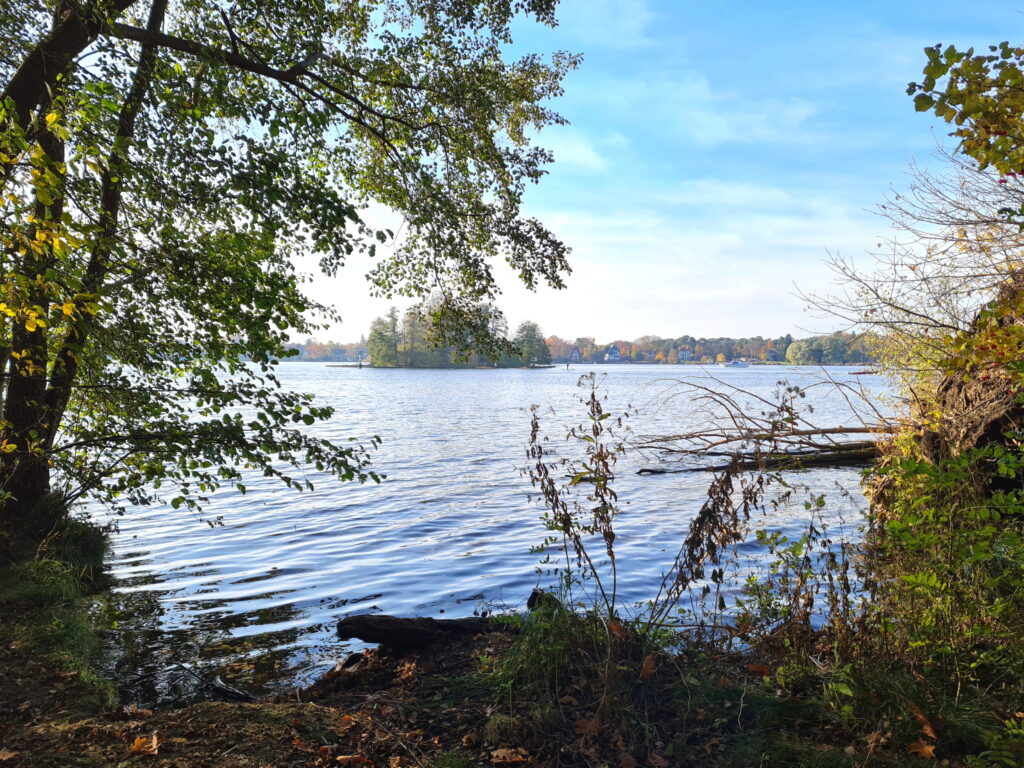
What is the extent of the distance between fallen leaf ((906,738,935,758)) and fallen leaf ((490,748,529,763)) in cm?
230

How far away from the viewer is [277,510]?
1530 centimetres

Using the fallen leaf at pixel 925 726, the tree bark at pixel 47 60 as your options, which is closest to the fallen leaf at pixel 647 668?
the fallen leaf at pixel 925 726

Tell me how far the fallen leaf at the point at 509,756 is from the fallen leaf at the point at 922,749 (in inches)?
90.6

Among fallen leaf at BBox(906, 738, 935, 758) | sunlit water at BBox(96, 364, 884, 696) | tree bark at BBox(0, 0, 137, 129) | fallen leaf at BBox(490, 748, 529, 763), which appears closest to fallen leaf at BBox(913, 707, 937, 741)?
fallen leaf at BBox(906, 738, 935, 758)

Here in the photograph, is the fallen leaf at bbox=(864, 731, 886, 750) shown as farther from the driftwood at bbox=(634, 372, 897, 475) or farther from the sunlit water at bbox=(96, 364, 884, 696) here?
the sunlit water at bbox=(96, 364, 884, 696)

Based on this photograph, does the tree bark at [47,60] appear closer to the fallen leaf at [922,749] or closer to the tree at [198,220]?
the tree at [198,220]

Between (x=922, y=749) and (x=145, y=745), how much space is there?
492 cm

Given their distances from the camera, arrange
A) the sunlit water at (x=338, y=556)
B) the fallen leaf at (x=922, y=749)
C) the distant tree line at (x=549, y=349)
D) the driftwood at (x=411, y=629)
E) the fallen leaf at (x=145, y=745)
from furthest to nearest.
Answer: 1. the distant tree line at (x=549, y=349)
2. the sunlit water at (x=338, y=556)
3. the driftwood at (x=411, y=629)
4. the fallen leaf at (x=145, y=745)
5. the fallen leaf at (x=922, y=749)

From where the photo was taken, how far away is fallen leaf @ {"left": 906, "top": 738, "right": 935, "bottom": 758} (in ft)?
12.3

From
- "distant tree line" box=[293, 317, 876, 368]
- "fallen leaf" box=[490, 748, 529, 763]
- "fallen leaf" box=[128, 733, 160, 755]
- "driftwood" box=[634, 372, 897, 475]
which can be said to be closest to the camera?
"fallen leaf" box=[490, 748, 529, 763]

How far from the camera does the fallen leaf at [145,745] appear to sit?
4262 millimetres

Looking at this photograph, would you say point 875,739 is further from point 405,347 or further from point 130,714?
point 405,347

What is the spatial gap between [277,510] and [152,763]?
11687mm

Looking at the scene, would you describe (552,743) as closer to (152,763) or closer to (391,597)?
(152,763)
